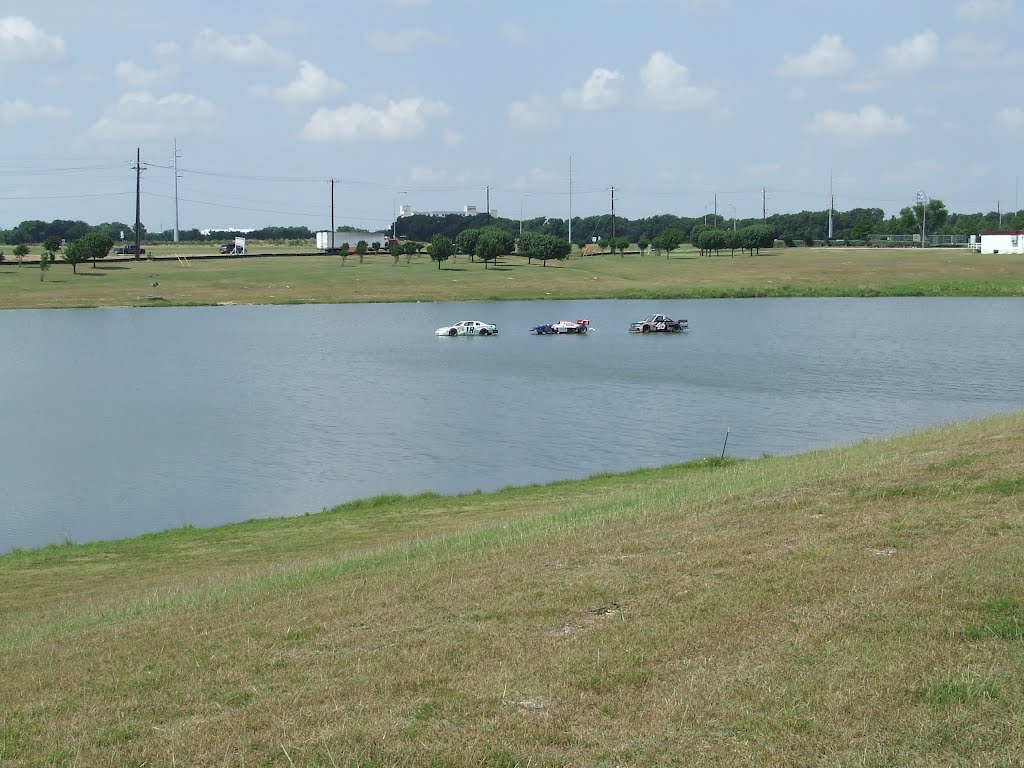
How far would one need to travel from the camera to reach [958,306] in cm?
11738

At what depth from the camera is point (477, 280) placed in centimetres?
14625

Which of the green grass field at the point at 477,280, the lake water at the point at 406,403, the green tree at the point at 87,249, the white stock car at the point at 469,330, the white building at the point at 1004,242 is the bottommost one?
the lake water at the point at 406,403

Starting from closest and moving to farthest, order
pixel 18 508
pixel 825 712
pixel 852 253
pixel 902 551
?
pixel 825 712 < pixel 902 551 < pixel 18 508 < pixel 852 253

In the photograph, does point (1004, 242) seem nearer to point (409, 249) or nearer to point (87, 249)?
point (409, 249)

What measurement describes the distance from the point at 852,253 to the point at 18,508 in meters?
166

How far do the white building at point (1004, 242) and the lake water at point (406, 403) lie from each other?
242ft

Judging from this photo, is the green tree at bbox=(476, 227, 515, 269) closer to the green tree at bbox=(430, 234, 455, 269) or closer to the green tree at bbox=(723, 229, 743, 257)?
the green tree at bbox=(430, 234, 455, 269)

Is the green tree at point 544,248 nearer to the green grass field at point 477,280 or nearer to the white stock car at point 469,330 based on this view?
the green grass field at point 477,280

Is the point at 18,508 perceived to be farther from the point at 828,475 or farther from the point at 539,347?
the point at 539,347

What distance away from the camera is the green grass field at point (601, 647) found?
8148 mm

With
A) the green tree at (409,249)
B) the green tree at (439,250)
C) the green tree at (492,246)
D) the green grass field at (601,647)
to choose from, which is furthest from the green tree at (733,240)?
the green grass field at (601,647)

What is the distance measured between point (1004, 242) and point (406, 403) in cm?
14406

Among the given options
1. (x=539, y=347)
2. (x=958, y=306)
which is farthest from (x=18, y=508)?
(x=958, y=306)

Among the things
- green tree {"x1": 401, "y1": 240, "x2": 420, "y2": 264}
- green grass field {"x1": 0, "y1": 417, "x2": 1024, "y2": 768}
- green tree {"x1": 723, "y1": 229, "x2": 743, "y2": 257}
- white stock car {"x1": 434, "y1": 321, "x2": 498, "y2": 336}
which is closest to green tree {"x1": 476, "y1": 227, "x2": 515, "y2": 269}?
green tree {"x1": 401, "y1": 240, "x2": 420, "y2": 264}
